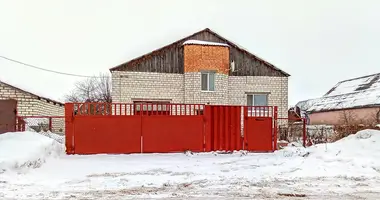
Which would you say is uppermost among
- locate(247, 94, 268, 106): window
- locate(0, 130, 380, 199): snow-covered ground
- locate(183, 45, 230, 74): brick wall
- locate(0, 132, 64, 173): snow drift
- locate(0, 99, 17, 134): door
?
locate(183, 45, 230, 74): brick wall

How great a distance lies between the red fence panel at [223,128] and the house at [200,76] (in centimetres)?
1030

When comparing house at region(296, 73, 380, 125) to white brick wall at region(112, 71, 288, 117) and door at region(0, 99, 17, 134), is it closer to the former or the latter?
white brick wall at region(112, 71, 288, 117)

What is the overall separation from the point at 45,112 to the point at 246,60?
44.4 feet

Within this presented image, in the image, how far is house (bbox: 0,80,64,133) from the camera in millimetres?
13953

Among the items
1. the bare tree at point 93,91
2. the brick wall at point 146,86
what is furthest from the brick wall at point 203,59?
the bare tree at point 93,91

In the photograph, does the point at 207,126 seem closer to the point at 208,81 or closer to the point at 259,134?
the point at 259,134

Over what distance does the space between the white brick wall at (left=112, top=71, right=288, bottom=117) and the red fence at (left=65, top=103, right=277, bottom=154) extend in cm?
959

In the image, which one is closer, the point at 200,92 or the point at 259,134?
the point at 259,134

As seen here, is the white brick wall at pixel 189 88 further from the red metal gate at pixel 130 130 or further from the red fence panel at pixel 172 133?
the red fence panel at pixel 172 133

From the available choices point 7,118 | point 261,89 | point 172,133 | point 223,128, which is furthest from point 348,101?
point 7,118

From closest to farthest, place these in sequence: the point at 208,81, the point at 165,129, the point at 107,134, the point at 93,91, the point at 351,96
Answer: the point at 107,134 → the point at 165,129 → the point at 208,81 → the point at 351,96 → the point at 93,91

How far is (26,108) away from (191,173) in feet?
47.9

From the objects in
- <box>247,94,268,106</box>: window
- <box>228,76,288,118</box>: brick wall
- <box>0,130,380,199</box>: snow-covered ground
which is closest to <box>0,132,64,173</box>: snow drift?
<box>0,130,380,199</box>: snow-covered ground

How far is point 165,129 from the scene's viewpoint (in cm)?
1373
